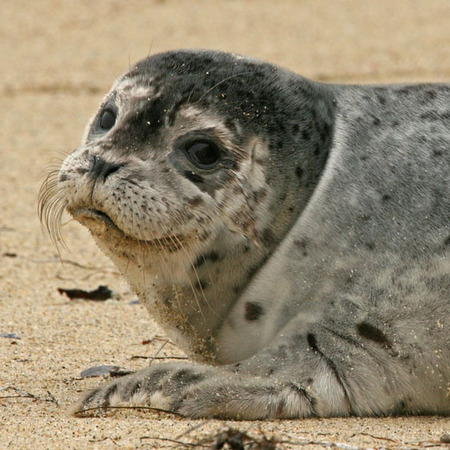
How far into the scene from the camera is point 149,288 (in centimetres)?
416

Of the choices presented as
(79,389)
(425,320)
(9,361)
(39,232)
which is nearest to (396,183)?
(425,320)

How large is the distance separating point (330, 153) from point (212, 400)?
1.05m

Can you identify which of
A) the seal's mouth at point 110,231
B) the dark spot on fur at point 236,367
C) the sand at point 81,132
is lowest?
the sand at point 81,132

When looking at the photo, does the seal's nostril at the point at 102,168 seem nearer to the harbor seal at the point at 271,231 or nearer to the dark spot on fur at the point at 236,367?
the harbor seal at the point at 271,231

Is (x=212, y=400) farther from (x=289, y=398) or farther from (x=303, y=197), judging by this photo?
(x=303, y=197)

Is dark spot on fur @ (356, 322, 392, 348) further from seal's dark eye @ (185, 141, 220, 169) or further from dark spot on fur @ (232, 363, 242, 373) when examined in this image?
seal's dark eye @ (185, 141, 220, 169)

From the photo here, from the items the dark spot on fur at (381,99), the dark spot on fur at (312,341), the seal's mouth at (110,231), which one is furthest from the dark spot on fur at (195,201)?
the dark spot on fur at (381,99)

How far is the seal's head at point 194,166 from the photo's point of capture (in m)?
3.86

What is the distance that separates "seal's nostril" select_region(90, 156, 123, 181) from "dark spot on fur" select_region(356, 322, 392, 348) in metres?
1.03

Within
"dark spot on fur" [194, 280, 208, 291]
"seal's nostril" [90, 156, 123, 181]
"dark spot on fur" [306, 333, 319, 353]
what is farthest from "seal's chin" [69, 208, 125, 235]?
"dark spot on fur" [306, 333, 319, 353]

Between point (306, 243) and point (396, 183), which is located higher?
point (396, 183)

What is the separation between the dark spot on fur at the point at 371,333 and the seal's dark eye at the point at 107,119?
122 cm

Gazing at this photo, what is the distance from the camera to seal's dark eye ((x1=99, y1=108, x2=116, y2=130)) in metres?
4.18

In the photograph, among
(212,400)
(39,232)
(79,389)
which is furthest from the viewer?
(39,232)
